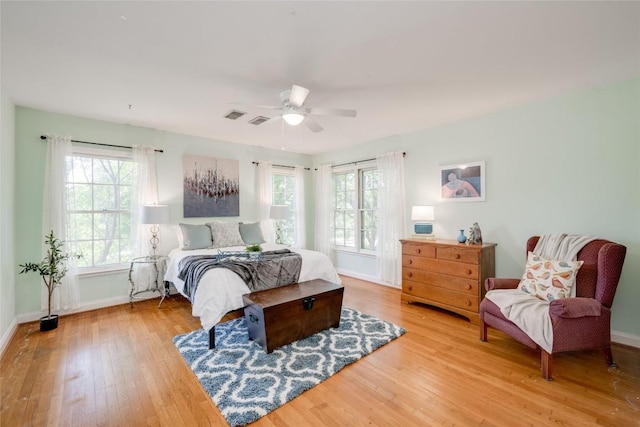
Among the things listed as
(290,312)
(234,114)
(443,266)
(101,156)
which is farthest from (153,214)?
(443,266)

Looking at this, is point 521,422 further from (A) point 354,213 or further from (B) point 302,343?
(A) point 354,213

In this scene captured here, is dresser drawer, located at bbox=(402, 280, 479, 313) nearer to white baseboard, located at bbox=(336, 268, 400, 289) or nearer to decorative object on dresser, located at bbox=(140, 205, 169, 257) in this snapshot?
white baseboard, located at bbox=(336, 268, 400, 289)

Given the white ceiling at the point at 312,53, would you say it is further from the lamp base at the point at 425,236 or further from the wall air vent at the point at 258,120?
the lamp base at the point at 425,236

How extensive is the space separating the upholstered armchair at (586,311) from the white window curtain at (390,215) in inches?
77.7

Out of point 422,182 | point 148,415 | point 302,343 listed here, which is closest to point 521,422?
point 302,343

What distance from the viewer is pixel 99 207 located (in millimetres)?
3773

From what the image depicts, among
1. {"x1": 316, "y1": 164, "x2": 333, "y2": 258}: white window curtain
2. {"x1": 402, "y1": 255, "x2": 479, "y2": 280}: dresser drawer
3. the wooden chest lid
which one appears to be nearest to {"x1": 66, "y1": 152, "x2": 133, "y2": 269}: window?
the wooden chest lid

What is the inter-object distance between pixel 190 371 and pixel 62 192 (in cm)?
279

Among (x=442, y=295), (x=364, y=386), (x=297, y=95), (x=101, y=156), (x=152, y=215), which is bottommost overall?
(x=364, y=386)

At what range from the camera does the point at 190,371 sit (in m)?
2.29

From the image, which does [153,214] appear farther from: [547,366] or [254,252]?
[547,366]

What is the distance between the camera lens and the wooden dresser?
3213mm

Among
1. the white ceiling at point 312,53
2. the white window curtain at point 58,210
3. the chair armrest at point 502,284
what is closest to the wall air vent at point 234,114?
the white ceiling at point 312,53

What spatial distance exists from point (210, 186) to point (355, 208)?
2600mm
